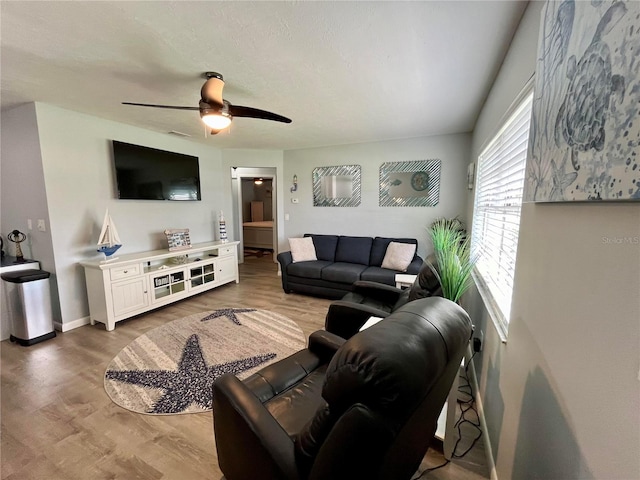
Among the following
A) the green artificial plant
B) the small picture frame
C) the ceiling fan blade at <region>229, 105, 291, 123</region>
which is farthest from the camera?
the small picture frame

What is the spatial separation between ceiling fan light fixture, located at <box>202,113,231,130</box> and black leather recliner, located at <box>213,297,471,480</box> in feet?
6.26

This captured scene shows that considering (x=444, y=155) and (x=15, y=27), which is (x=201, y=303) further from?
(x=444, y=155)

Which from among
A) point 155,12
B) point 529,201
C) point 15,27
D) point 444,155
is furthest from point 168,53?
point 444,155

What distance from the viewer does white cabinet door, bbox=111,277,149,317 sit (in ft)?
9.82

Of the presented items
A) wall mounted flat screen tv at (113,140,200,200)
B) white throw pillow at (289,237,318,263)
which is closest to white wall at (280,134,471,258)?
white throw pillow at (289,237,318,263)

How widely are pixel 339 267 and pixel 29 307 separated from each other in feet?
11.4

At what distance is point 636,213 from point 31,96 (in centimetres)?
416

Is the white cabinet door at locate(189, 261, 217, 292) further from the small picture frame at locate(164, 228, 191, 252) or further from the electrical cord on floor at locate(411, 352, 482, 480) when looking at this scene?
the electrical cord on floor at locate(411, 352, 482, 480)

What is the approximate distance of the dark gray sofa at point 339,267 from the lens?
3.72m

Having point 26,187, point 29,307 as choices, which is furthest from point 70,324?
point 26,187

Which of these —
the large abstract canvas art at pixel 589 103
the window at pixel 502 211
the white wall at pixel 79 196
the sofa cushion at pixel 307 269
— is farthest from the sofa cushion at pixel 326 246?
the large abstract canvas art at pixel 589 103

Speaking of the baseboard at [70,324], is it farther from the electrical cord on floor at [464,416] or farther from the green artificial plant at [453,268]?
the green artificial plant at [453,268]

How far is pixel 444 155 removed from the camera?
158 inches

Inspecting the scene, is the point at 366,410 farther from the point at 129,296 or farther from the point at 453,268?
the point at 129,296
